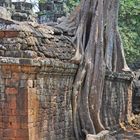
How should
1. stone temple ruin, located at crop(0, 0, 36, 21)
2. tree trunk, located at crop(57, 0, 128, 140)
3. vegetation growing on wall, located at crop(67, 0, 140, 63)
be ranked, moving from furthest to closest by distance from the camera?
1. vegetation growing on wall, located at crop(67, 0, 140, 63)
2. stone temple ruin, located at crop(0, 0, 36, 21)
3. tree trunk, located at crop(57, 0, 128, 140)

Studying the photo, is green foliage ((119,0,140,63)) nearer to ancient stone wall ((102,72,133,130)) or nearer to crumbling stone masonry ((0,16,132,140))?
ancient stone wall ((102,72,133,130))

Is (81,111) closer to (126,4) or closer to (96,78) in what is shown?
(96,78)

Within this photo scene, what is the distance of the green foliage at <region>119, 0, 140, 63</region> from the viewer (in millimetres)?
19859

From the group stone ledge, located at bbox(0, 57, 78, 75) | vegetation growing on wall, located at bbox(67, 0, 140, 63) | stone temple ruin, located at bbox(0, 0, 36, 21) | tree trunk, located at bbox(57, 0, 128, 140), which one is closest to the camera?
stone ledge, located at bbox(0, 57, 78, 75)

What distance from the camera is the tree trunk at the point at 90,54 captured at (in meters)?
10.0

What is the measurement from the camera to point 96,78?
1047 centimetres

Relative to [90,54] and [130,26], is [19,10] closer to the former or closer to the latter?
[90,54]

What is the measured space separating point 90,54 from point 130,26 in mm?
10821

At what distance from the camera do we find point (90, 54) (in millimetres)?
10469

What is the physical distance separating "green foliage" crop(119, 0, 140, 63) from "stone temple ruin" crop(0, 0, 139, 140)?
980cm

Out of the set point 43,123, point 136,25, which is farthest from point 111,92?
point 136,25

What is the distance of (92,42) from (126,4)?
10.0 metres

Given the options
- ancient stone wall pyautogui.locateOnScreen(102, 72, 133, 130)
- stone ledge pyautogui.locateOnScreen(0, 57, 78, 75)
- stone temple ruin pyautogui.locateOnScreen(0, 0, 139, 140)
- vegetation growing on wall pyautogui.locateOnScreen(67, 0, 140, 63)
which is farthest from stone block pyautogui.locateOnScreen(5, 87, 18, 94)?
A: vegetation growing on wall pyautogui.locateOnScreen(67, 0, 140, 63)

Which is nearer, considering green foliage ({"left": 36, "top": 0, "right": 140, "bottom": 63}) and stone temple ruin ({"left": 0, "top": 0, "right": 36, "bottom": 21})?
stone temple ruin ({"left": 0, "top": 0, "right": 36, "bottom": 21})
